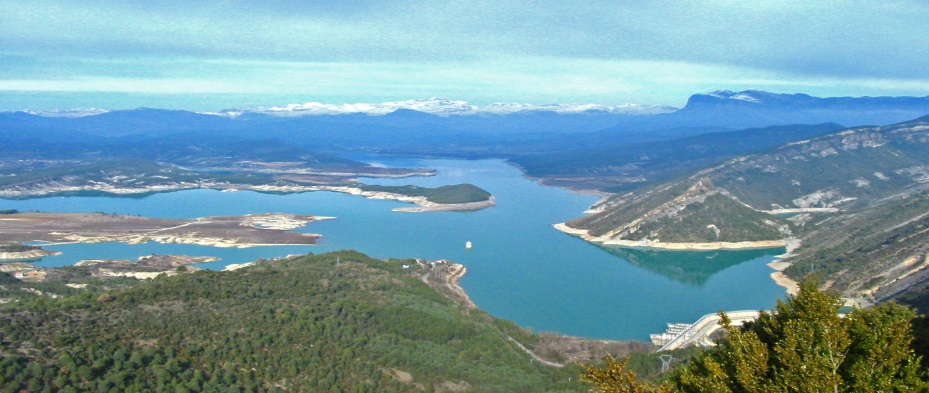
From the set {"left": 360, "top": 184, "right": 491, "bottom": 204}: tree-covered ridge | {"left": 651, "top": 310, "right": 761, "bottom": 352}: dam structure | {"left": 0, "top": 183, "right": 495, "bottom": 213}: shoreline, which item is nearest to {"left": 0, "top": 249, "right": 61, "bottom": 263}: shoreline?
{"left": 0, "top": 183, "right": 495, "bottom": 213}: shoreline

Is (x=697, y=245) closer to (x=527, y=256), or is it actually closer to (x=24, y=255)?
(x=527, y=256)

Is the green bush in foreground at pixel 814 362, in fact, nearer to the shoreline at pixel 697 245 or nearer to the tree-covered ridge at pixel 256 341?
the tree-covered ridge at pixel 256 341

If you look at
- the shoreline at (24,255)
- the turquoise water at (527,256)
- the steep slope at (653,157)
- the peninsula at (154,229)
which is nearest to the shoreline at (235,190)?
the turquoise water at (527,256)

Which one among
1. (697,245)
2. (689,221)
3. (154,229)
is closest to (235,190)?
(154,229)

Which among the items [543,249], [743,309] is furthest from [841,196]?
[743,309]

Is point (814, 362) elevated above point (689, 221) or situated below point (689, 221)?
above

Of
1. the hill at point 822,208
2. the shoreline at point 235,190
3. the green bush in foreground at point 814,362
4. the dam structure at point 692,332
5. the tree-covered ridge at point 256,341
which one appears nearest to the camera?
the green bush in foreground at point 814,362
